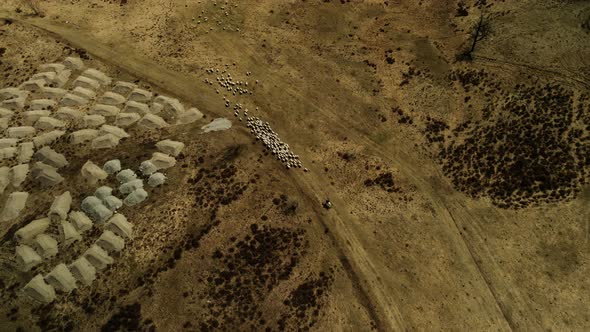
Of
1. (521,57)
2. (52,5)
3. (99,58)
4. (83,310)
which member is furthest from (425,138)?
(52,5)

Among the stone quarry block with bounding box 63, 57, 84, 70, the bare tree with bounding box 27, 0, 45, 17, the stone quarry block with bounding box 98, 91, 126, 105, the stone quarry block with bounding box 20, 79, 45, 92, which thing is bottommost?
the stone quarry block with bounding box 20, 79, 45, 92

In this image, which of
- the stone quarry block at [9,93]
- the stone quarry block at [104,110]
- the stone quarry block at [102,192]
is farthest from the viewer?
the stone quarry block at [9,93]

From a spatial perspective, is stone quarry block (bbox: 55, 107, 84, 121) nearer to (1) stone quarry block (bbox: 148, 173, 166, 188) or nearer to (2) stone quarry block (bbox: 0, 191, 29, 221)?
(2) stone quarry block (bbox: 0, 191, 29, 221)

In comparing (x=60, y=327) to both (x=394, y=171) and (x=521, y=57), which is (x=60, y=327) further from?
(x=521, y=57)

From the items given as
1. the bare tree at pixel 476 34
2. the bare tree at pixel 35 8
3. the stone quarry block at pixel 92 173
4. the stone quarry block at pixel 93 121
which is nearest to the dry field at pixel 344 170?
the bare tree at pixel 35 8

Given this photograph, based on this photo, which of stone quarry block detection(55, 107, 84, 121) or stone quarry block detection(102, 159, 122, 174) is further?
stone quarry block detection(55, 107, 84, 121)

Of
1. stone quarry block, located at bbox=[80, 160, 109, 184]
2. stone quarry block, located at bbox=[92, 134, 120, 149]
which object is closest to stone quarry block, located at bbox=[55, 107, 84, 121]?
stone quarry block, located at bbox=[92, 134, 120, 149]

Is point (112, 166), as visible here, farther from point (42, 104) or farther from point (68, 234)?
point (42, 104)

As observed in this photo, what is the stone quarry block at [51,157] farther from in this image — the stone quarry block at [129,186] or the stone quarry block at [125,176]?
the stone quarry block at [129,186]

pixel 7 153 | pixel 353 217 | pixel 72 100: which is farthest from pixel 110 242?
pixel 353 217
